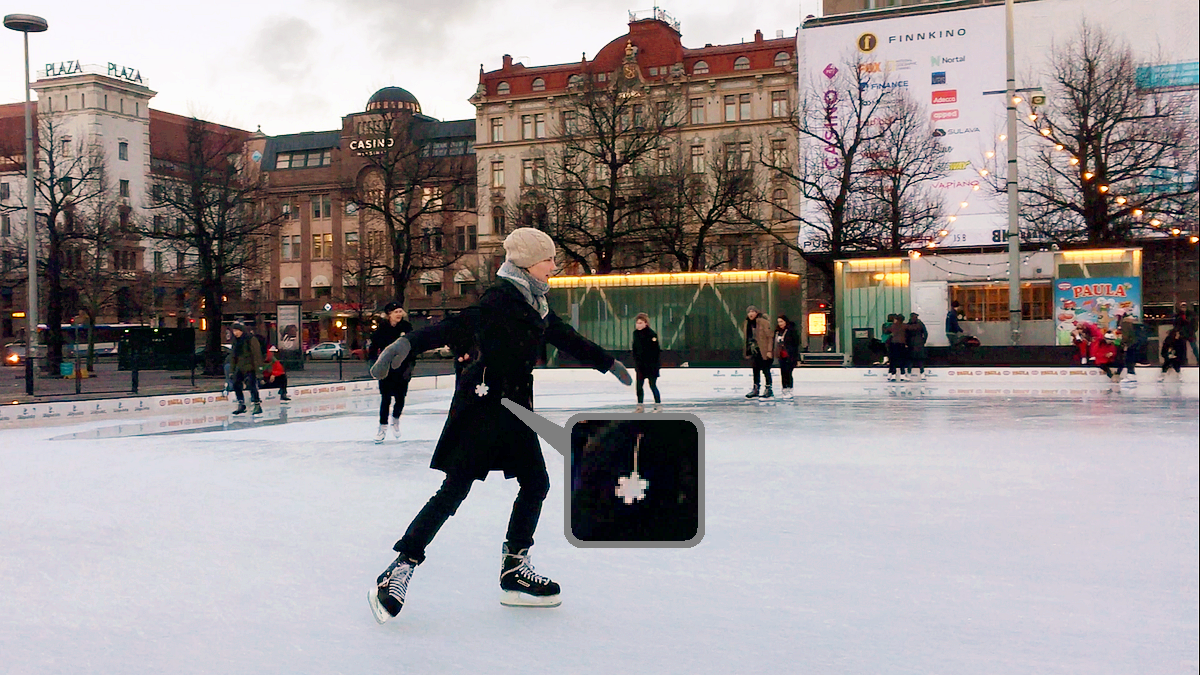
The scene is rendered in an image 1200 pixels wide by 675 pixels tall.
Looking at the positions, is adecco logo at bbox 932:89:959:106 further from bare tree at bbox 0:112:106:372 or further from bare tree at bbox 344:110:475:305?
bare tree at bbox 0:112:106:372

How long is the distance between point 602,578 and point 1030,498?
11.5 ft

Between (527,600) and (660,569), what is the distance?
37.4 inches

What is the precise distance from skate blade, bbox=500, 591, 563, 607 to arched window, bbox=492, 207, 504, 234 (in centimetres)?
5495

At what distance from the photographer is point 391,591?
4121 mm

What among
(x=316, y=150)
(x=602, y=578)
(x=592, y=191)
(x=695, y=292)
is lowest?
(x=602, y=578)

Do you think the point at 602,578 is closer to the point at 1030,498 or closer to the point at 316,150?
the point at 1030,498

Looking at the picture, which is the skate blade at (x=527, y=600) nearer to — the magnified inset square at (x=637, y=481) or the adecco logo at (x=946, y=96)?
the magnified inset square at (x=637, y=481)

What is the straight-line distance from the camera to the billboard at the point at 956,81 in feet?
120

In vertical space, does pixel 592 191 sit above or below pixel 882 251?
above

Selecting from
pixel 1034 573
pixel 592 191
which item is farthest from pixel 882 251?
pixel 1034 573

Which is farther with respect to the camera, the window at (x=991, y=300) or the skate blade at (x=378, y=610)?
the window at (x=991, y=300)

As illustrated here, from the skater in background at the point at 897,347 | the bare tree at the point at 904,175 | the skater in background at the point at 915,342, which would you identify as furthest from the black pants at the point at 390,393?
the bare tree at the point at 904,175

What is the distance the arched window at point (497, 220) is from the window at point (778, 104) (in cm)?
1584

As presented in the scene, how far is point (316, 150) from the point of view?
69.4m
